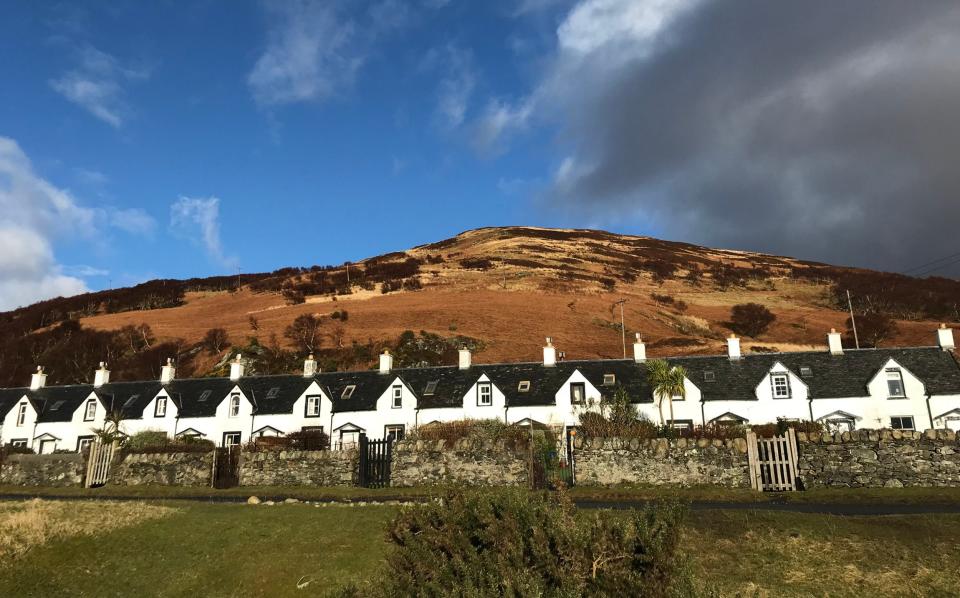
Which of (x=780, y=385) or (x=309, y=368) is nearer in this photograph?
(x=780, y=385)

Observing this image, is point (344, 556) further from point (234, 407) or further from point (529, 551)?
point (234, 407)

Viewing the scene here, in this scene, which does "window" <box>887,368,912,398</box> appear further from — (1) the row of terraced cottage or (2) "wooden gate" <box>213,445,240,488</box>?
(2) "wooden gate" <box>213,445,240,488</box>

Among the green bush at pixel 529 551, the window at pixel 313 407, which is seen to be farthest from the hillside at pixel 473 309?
the green bush at pixel 529 551

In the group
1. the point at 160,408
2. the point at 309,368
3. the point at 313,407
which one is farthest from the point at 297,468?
the point at 160,408

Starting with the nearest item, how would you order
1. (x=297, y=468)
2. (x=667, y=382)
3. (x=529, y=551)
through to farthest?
(x=529, y=551), (x=297, y=468), (x=667, y=382)

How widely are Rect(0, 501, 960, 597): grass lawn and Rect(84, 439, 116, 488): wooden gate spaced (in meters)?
15.3

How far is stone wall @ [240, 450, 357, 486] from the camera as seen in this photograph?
27125mm

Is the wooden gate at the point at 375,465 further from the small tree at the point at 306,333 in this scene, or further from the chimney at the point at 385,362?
the small tree at the point at 306,333

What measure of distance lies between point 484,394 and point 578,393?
701 cm

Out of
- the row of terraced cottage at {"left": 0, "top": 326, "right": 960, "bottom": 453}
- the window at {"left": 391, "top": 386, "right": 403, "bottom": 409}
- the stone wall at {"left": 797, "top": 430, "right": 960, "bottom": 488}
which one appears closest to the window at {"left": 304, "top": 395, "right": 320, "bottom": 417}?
the row of terraced cottage at {"left": 0, "top": 326, "right": 960, "bottom": 453}

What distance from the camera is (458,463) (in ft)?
83.7

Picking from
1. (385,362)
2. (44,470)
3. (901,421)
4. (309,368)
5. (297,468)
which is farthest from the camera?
(309,368)

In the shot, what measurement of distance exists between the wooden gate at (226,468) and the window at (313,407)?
19.1 metres

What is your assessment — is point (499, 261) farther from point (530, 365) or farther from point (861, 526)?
point (861, 526)
